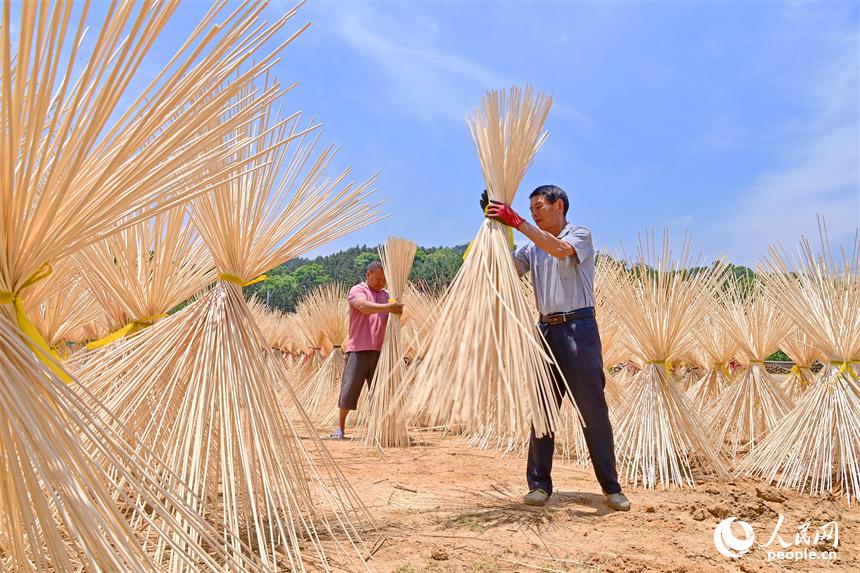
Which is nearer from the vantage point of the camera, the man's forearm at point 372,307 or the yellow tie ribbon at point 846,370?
the yellow tie ribbon at point 846,370

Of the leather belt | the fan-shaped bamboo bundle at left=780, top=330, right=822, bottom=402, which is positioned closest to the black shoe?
the leather belt

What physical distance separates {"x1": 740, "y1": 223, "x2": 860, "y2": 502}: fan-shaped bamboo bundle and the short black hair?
5.50 ft

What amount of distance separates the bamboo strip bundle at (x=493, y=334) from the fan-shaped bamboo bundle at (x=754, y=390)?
9.71 ft

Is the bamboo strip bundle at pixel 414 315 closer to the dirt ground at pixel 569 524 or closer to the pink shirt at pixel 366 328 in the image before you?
the pink shirt at pixel 366 328

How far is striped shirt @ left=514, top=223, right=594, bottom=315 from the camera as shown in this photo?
258 cm

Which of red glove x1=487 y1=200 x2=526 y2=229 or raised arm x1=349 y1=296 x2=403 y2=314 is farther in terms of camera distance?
raised arm x1=349 y1=296 x2=403 y2=314

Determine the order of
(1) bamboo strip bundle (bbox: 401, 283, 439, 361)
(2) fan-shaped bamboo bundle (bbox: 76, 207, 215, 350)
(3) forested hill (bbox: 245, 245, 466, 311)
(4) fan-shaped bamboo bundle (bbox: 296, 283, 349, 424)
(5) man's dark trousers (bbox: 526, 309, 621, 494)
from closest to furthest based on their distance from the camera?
(2) fan-shaped bamboo bundle (bbox: 76, 207, 215, 350) → (5) man's dark trousers (bbox: 526, 309, 621, 494) → (1) bamboo strip bundle (bbox: 401, 283, 439, 361) → (4) fan-shaped bamboo bundle (bbox: 296, 283, 349, 424) → (3) forested hill (bbox: 245, 245, 466, 311)

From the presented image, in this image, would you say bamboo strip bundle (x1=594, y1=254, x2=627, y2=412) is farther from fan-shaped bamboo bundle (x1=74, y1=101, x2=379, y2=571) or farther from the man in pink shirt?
fan-shaped bamboo bundle (x1=74, y1=101, x2=379, y2=571)

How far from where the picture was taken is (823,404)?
3111 millimetres

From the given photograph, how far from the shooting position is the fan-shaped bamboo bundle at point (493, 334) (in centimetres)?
181

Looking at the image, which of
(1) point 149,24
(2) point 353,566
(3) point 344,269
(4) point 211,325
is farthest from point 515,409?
(3) point 344,269

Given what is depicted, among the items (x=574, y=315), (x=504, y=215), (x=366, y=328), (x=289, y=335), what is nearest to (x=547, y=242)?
(x=504, y=215)

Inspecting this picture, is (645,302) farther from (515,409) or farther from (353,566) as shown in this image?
(353,566)

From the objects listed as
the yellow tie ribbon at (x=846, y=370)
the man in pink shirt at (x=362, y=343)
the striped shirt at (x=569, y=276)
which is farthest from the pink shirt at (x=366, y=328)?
the yellow tie ribbon at (x=846, y=370)
